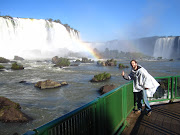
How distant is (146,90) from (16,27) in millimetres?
53707

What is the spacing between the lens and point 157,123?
4.48 m

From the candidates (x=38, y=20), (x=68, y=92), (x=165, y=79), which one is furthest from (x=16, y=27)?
(x=165, y=79)

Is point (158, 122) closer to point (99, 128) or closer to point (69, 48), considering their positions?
point (99, 128)

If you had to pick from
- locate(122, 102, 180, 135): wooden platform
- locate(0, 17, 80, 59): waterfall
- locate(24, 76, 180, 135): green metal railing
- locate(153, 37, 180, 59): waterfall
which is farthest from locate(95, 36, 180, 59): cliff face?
locate(24, 76, 180, 135): green metal railing

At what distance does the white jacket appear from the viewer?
15.2 feet

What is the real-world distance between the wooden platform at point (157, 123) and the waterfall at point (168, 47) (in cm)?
8665

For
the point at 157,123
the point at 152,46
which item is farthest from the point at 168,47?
the point at 157,123

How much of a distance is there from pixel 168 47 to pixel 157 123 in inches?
3541

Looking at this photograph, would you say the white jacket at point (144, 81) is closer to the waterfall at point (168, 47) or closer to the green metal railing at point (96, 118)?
the green metal railing at point (96, 118)

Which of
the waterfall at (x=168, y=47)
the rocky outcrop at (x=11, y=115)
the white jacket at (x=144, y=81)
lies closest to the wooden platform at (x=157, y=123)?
the white jacket at (x=144, y=81)

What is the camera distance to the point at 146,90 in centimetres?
479

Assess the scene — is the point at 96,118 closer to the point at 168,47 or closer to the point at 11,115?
the point at 11,115

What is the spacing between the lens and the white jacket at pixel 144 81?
4.64 metres

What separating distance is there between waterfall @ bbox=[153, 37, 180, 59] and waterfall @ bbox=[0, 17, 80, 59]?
4516 cm
